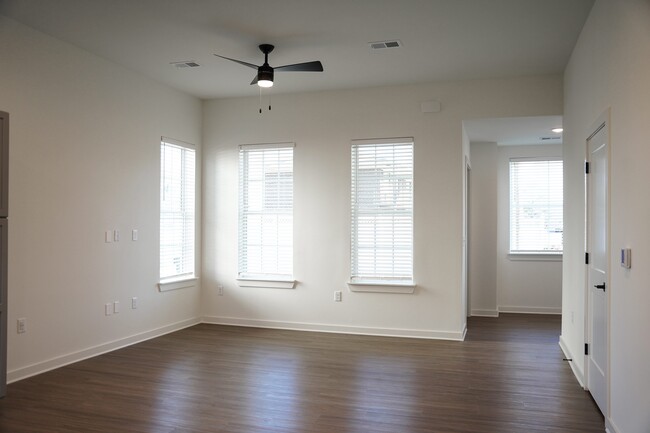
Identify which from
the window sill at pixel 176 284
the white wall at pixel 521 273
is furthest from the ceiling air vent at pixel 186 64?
the white wall at pixel 521 273

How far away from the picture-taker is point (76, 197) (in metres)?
5.16

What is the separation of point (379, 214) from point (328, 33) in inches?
99.5

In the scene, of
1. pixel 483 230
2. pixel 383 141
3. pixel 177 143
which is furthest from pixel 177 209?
pixel 483 230

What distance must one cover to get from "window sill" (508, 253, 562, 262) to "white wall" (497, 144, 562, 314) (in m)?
0.03

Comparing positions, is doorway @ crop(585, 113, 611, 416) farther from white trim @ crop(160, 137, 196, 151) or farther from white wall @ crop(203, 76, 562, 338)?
white trim @ crop(160, 137, 196, 151)

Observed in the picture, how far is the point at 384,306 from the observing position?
6496 millimetres

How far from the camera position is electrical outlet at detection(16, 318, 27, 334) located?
14.9 ft

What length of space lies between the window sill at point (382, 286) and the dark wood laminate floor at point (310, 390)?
0.61 meters

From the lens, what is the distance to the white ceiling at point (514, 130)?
6332 millimetres

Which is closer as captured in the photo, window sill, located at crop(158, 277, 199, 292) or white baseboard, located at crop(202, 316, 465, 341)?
white baseboard, located at crop(202, 316, 465, 341)

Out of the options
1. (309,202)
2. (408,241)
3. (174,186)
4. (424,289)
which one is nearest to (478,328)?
(424,289)

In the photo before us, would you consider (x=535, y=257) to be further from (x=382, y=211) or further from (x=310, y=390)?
(x=310, y=390)

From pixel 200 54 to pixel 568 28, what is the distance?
350 centimetres

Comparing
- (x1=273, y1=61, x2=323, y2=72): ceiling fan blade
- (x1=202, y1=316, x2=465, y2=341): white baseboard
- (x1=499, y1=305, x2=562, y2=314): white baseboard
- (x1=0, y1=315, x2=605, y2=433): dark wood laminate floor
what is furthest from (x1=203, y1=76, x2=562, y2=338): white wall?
(x1=499, y1=305, x2=562, y2=314): white baseboard
